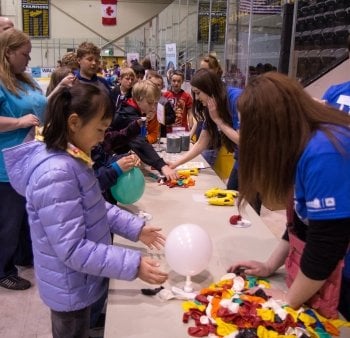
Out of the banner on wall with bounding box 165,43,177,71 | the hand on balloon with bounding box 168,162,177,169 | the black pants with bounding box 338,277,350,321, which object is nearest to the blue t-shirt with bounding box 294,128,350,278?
the black pants with bounding box 338,277,350,321

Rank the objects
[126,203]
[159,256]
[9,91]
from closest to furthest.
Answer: [159,256] → [126,203] → [9,91]

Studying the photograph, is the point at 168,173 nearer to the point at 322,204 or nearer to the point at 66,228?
the point at 66,228

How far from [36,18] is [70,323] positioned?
14789 mm

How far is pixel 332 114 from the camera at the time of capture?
38.8 inches

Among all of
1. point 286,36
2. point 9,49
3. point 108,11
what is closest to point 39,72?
point 108,11

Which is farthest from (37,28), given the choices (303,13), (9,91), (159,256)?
(159,256)

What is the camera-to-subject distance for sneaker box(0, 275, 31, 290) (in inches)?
97.0

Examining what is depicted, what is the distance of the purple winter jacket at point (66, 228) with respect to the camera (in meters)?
1.11

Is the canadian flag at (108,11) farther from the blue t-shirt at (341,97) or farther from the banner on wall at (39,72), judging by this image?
the blue t-shirt at (341,97)

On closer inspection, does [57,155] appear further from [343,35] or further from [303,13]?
[303,13]

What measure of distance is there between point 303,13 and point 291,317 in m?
3.72

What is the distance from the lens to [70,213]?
1.12 metres

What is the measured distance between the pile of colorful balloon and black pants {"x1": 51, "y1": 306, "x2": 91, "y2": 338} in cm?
37

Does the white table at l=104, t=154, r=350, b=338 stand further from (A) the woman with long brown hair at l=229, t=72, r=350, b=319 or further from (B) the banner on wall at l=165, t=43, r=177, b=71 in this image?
(B) the banner on wall at l=165, t=43, r=177, b=71
